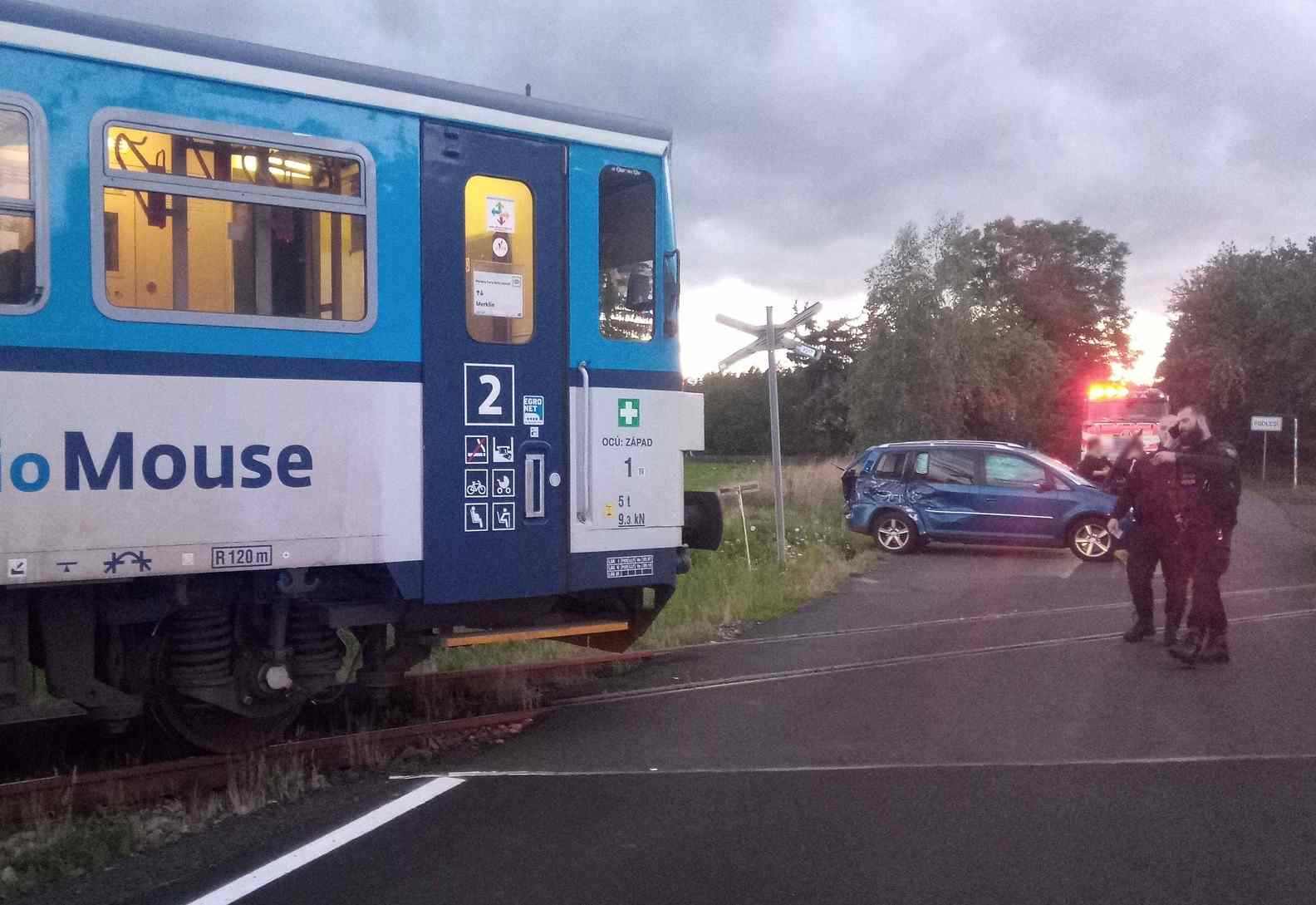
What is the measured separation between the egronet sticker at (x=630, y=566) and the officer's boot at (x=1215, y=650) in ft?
14.5

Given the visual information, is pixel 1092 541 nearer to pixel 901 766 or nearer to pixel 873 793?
pixel 901 766

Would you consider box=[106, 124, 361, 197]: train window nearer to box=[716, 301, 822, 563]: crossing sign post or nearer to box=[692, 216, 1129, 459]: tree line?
box=[716, 301, 822, 563]: crossing sign post

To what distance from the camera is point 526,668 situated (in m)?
8.20

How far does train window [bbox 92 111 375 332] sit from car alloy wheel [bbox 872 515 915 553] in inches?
493

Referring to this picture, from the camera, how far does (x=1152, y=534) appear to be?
9289 millimetres

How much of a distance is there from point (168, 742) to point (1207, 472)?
23.3 feet

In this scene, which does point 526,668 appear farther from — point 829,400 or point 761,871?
point 829,400

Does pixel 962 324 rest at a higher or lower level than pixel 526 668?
higher

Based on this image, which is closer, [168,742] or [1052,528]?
[168,742]

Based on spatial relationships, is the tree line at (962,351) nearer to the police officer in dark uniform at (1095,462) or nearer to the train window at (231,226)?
the police officer in dark uniform at (1095,462)

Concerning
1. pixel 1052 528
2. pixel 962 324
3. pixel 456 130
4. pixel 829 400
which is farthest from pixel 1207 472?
pixel 829 400

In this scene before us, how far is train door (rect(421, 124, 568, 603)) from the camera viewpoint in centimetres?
622

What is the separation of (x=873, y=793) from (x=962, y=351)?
4246 centimetres

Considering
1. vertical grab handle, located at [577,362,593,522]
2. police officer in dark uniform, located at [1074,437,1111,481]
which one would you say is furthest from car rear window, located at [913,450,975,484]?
vertical grab handle, located at [577,362,593,522]
